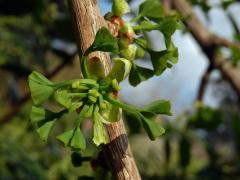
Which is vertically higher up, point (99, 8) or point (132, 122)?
point (99, 8)

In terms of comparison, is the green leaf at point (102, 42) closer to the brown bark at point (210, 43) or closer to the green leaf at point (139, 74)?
the green leaf at point (139, 74)

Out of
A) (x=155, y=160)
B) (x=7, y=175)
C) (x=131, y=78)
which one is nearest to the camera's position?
(x=131, y=78)

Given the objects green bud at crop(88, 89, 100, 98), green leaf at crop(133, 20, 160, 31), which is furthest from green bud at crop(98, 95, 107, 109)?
green leaf at crop(133, 20, 160, 31)

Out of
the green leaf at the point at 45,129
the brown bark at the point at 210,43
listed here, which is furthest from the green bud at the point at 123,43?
the brown bark at the point at 210,43

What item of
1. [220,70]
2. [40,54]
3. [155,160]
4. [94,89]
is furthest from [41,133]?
[40,54]

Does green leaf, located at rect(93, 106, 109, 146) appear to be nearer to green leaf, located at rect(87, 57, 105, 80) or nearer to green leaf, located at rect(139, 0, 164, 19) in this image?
green leaf, located at rect(87, 57, 105, 80)

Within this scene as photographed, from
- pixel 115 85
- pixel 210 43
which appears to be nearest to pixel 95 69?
pixel 115 85

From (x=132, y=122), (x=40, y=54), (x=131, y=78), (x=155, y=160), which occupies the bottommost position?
(x=155, y=160)

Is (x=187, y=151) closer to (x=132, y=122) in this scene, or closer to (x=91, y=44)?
(x=132, y=122)

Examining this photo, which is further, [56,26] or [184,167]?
[56,26]
